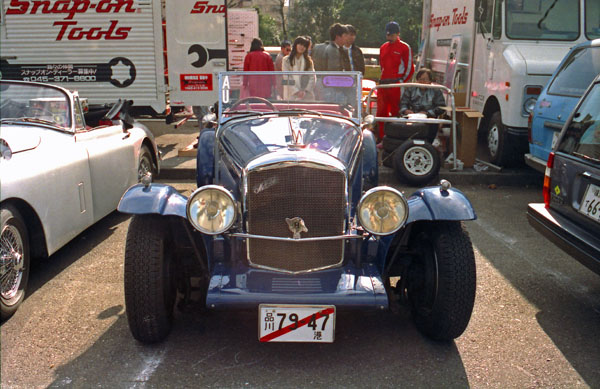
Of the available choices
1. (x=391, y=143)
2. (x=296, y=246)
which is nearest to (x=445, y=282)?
(x=296, y=246)

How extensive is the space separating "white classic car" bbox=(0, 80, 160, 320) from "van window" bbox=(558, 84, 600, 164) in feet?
12.8

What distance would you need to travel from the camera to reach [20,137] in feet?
15.4

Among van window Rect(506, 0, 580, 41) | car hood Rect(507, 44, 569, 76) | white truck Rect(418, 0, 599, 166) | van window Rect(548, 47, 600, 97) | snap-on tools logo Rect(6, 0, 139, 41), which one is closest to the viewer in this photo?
van window Rect(548, 47, 600, 97)

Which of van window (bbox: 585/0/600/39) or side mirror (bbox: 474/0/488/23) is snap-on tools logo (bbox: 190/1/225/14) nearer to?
side mirror (bbox: 474/0/488/23)

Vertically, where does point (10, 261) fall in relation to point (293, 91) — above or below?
below

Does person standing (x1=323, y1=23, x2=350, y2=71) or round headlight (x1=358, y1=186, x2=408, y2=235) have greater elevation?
person standing (x1=323, y1=23, x2=350, y2=71)

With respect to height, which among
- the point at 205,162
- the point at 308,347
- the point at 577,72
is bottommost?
the point at 308,347

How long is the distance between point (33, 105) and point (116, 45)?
5.01 metres

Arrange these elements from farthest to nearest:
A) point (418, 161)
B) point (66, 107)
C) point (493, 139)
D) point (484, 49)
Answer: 1. point (484, 49)
2. point (493, 139)
3. point (418, 161)
4. point (66, 107)

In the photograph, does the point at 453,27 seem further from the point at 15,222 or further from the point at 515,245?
the point at 15,222

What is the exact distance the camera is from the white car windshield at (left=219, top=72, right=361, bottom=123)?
15.5 ft

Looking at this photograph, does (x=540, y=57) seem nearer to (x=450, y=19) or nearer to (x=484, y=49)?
(x=484, y=49)

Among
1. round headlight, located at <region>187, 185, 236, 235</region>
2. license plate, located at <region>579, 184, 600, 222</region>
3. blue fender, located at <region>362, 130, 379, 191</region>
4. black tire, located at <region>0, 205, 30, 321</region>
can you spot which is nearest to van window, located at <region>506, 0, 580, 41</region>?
blue fender, located at <region>362, 130, 379, 191</region>

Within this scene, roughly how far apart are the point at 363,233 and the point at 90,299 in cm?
208
